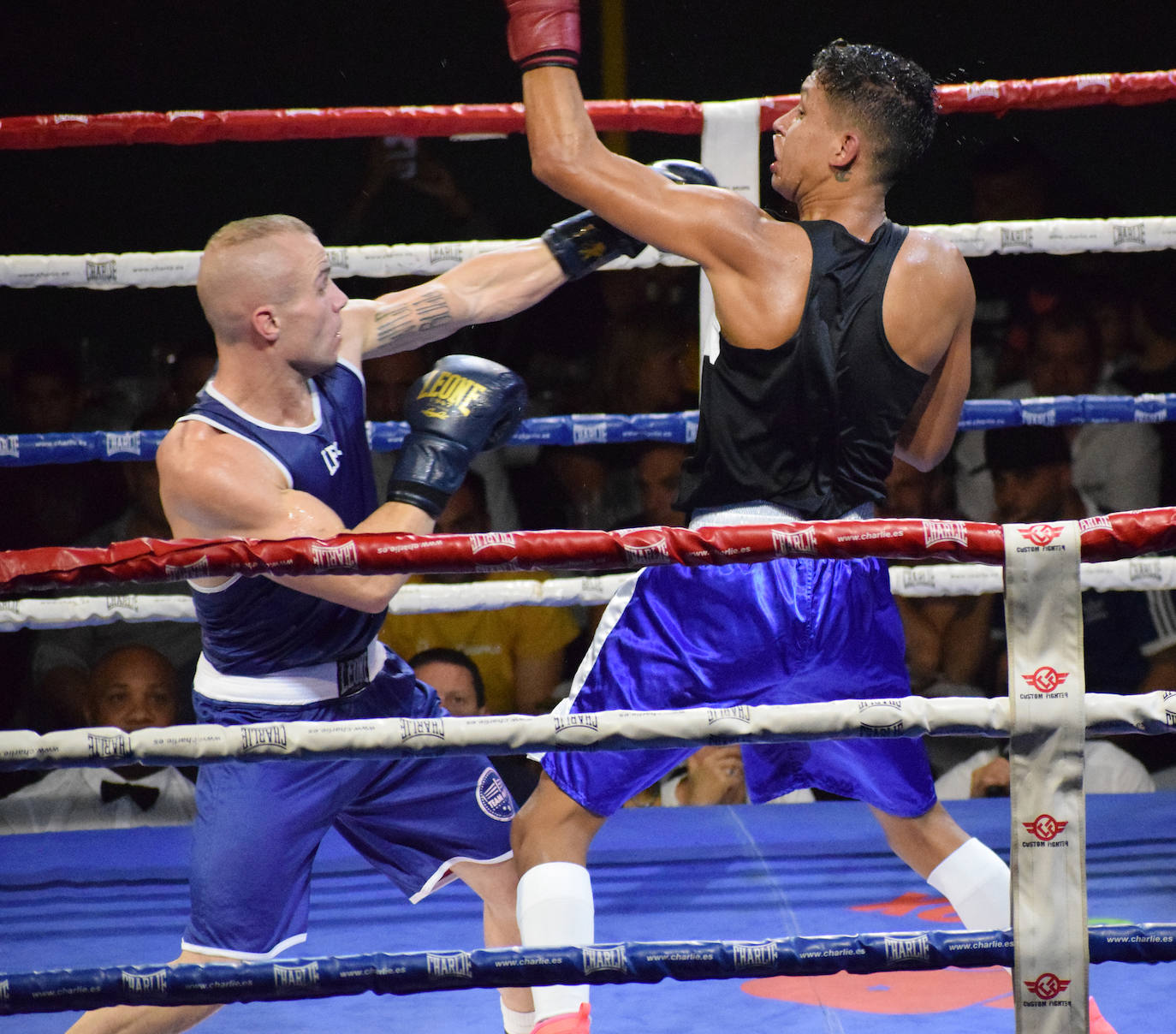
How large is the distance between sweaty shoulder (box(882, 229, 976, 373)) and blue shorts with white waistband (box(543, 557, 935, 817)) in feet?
0.98

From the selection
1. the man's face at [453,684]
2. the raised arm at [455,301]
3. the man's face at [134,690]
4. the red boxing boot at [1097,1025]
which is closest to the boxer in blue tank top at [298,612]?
the raised arm at [455,301]

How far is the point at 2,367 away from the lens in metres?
3.51

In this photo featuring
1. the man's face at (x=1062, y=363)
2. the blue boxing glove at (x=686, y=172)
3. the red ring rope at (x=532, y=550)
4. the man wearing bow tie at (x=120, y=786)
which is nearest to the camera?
the red ring rope at (x=532, y=550)

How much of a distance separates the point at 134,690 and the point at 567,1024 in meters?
1.94

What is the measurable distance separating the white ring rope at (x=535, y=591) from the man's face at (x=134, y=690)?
21.3 inches

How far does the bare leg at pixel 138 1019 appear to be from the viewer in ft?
4.98

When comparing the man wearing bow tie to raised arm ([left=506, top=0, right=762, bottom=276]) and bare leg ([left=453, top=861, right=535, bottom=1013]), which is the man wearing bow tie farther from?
raised arm ([left=506, top=0, right=762, bottom=276])

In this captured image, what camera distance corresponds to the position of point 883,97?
1691 millimetres

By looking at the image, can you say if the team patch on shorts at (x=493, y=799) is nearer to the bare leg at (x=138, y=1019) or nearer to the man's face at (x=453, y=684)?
the bare leg at (x=138, y=1019)

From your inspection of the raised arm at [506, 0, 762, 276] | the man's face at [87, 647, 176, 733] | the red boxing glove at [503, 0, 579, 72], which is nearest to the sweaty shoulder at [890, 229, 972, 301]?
the raised arm at [506, 0, 762, 276]

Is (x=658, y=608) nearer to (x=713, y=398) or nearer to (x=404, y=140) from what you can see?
(x=713, y=398)

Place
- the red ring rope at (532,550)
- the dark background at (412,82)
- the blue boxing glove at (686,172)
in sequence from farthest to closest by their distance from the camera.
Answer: the dark background at (412,82), the blue boxing glove at (686,172), the red ring rope at (532,550)

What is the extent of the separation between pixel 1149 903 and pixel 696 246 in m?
1.41

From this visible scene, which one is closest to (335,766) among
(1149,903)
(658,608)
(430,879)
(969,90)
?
(430,879)
